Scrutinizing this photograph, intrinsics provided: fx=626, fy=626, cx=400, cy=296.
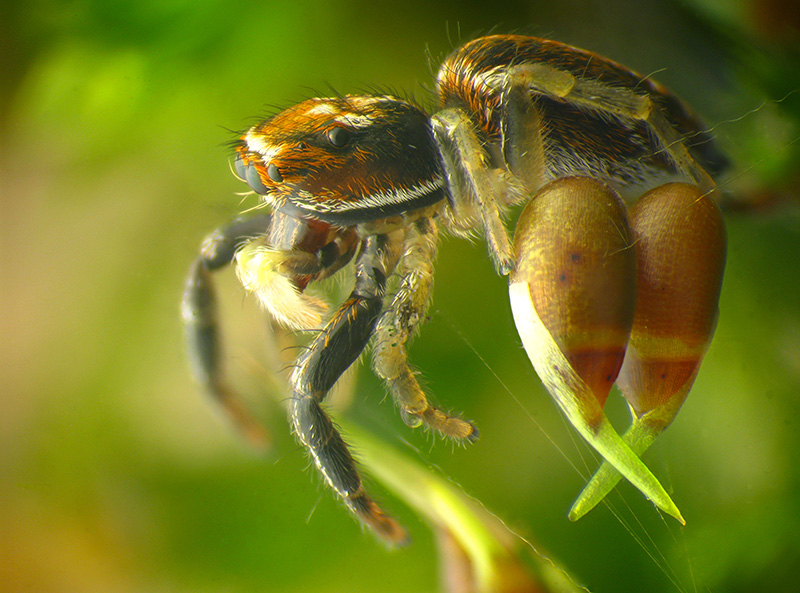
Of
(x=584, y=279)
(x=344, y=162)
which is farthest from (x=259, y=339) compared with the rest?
(x=584, y=279)

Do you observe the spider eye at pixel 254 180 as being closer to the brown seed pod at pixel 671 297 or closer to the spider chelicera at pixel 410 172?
the spider chelicera at pixel 410 172

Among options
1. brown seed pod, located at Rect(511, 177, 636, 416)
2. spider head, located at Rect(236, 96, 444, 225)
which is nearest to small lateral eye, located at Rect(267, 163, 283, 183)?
spider head, located at Rect(236, 96, 444, 225)

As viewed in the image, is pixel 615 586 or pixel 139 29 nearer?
pixel 615 586

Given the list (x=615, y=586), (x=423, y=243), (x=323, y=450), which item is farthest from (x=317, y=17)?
(x=615, y=586)

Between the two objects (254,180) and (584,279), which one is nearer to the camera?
(584,279)

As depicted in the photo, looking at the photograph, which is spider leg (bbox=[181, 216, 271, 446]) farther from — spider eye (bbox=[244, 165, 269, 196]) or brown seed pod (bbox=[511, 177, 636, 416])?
brown seed pod (bbox=[511, 177, 636, 416])

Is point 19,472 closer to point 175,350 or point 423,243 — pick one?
point 175,350

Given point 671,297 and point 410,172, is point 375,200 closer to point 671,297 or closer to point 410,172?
point 410,172
